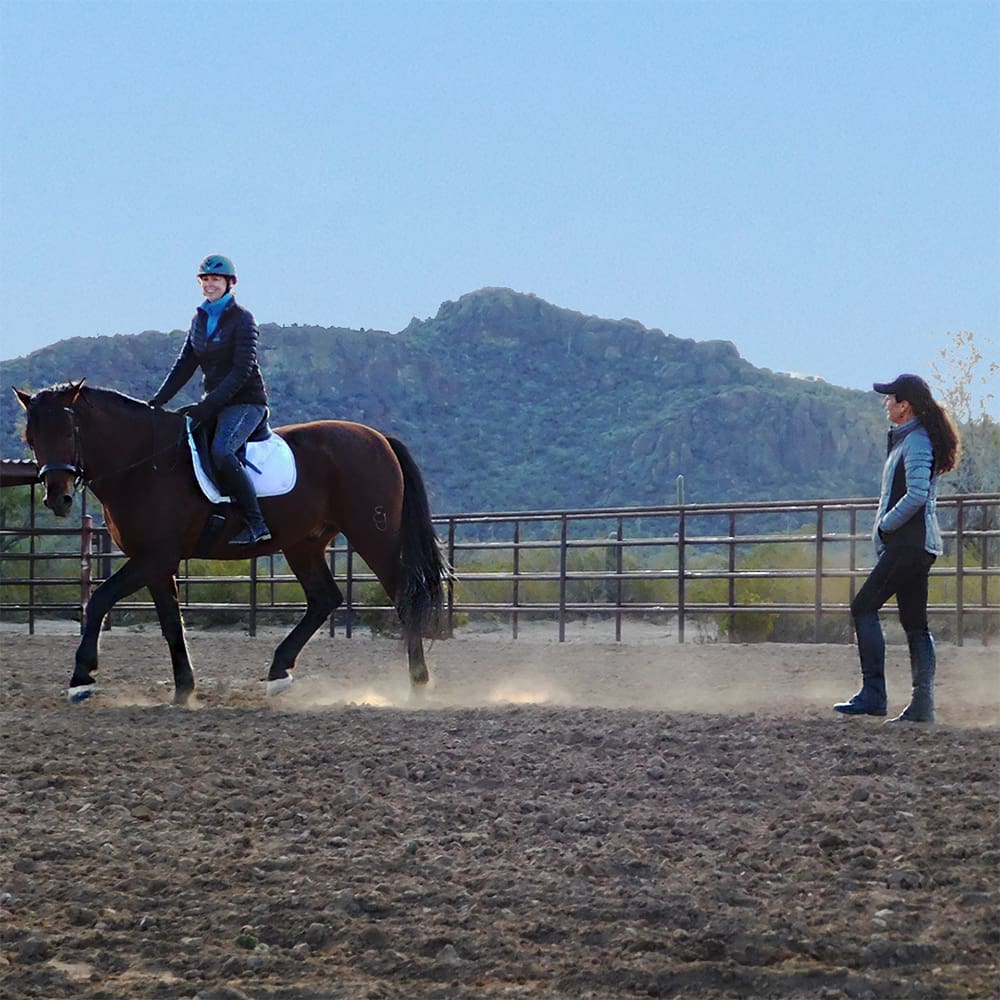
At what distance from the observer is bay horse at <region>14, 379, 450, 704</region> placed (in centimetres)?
825

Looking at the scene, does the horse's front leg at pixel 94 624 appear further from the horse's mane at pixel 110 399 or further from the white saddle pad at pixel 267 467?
the horse's mane at pixel 110 399

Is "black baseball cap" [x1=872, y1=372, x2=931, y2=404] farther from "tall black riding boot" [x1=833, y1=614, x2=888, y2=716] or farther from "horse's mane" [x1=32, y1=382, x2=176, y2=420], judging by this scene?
"horse's mane" [x1=32, y1=382, x2=176, y2=420]

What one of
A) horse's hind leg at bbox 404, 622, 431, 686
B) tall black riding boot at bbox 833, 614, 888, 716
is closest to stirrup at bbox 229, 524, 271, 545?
horse's hind leg at bbox 404, 622, 431, 686

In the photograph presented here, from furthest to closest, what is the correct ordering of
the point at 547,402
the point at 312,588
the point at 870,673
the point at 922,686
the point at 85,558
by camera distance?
1. the point at 547,402
2. the point at 85,558
3. the point at 312,588
4. the point at 870,673
5. the point at 922,686

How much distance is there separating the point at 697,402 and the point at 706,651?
63.9 meters

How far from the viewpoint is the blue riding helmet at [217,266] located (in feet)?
28.0

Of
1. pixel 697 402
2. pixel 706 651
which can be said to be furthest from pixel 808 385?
pixel 706 651

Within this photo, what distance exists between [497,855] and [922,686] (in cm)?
300

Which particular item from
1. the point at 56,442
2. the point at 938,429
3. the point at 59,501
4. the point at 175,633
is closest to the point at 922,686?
the point at 938,429

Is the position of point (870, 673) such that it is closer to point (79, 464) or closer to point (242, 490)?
point (242, 490)

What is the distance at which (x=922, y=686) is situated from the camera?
6.65 m

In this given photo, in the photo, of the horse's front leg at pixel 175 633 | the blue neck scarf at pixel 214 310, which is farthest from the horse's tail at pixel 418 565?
the blue neck scarf at pixel 214 310

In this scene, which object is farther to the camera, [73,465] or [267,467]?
[267,467]

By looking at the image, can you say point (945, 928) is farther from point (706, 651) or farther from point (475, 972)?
point (706, 651)
